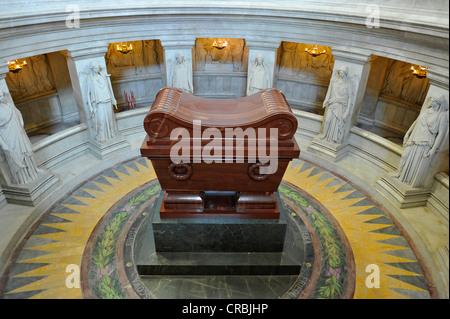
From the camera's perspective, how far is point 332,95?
6402 millimetres

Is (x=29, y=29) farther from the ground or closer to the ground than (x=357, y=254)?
farther from the ground

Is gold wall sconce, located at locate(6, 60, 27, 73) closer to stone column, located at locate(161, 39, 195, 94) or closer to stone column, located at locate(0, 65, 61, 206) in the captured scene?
stone column, located at locate(0, 65, 61, 206)

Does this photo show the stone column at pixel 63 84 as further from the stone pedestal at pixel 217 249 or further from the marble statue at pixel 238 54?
the stone pedestal at pixel 217 249

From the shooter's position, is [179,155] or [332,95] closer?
[179,155]

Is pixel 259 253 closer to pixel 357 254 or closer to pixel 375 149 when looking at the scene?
pixel 357 254

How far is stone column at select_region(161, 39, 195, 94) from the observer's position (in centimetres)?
688

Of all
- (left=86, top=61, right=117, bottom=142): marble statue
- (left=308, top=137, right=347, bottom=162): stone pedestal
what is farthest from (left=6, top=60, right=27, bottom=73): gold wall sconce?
(left=308, top=137, right=347, bottom=162): stone pedestal

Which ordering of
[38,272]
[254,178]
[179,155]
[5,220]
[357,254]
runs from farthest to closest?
[5,220] < [357,254] < [38,272] < [254,178] < [179,155]

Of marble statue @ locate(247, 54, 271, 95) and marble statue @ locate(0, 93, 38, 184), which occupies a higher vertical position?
marble statue @ locate(247, 54, 271, 95)

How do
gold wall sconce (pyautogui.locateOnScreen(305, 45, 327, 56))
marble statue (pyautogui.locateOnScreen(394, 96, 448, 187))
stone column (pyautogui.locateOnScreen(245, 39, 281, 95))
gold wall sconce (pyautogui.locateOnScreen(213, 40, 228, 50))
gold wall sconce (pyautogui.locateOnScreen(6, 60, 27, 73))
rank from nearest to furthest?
marble statue (pyautogui.locateOnScreen(394, 96, 448, 187)) < gold wall sconce (pyautogui.locateOnScreen(6, 60, 27, 73)) < stone column (pyautogui.locateOnScreen(245, 39, 281, 95)) < gold wall sconce (pyautogui.locateOnScreen(305, 45, 327, 56)) < gold wall sconce (pyautogui.locateOnScreen(213, 40, 228, 50))

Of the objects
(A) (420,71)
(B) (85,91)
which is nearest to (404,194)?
(A) (420,71)

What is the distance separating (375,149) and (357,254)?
A: 9.32 ft

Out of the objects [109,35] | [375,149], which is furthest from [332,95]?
[109,35]

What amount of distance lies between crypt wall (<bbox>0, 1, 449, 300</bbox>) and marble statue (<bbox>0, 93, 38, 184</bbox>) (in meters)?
0.74
